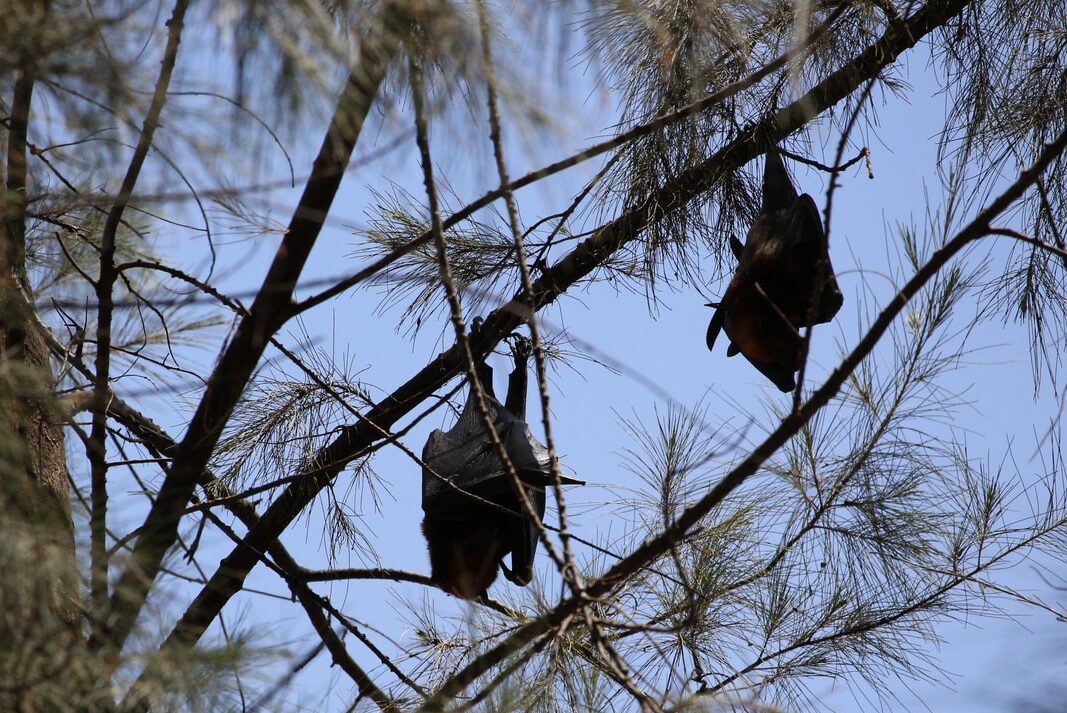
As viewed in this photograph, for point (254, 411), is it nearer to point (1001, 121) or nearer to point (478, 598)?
point (478, 598)

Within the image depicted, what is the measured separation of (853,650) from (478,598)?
0.89m

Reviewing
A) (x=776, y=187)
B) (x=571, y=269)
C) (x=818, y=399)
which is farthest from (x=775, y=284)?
(x=818, y=399)

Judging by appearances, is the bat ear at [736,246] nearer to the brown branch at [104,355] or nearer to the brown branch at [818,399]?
the brown branch at [818,399]

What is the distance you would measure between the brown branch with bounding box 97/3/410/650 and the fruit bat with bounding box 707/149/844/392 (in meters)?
1.26

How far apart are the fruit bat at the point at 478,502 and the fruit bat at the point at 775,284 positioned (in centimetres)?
55

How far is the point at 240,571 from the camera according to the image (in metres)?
2.63

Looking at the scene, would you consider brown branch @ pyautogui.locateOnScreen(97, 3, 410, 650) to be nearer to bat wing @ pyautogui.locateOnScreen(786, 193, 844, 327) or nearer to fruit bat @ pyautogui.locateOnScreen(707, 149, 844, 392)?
Answer: fruit bat @ pyautogui.locateOnScreen(707, 149, 844, 392)

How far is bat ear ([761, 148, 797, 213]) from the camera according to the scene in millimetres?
3051

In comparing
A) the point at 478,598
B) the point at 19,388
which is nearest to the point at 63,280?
the point at 478,598

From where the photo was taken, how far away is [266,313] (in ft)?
6.49

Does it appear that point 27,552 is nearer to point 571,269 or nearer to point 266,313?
point 266,313

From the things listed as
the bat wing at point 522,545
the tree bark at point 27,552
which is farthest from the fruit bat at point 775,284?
the tree bark at point 27,552

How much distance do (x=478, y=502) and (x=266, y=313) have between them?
1.39 meters

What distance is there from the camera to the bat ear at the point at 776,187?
10.0 ft
